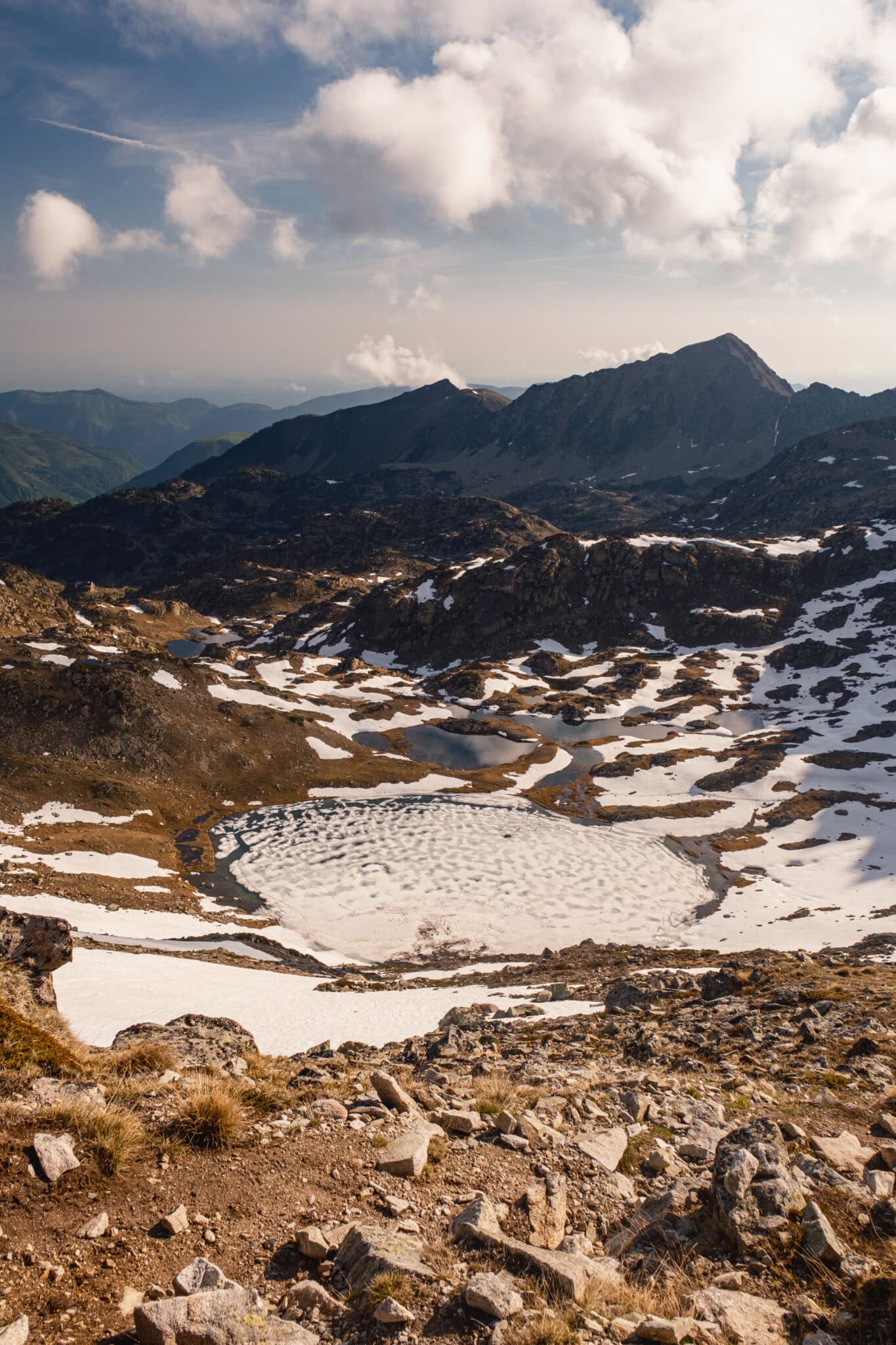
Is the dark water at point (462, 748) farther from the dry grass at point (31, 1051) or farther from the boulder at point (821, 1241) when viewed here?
the boulder at point (821, 1241)

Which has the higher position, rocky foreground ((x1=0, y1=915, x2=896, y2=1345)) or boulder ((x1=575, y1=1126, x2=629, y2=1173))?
rocky foreground ((x1=0, y1=915, x2=896, y2=1345))

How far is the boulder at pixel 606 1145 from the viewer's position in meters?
11.7

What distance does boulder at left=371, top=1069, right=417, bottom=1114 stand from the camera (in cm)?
1268

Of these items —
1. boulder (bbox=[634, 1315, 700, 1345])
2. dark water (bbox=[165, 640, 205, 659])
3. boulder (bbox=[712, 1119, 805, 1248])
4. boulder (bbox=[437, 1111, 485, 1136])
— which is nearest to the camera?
boulder (bbox=[634, 1315, 700, 1345])

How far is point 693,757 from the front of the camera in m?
112

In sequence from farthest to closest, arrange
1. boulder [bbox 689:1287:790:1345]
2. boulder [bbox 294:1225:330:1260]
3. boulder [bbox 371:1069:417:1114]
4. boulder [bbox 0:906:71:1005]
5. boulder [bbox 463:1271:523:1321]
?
1. boulder [bbox 0:906:71:1005]
2. boulder [bbox 371:1069:417:1114]
3. boulder [bbox 294:1225:330:1260]
4. boulder [bbox 689:1287:790:1345]
5. boulder [bbox 463:1271:523:1321]

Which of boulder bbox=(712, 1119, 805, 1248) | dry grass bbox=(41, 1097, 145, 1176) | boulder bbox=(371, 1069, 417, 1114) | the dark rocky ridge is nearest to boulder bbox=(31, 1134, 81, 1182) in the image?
dry grass bbox=(41, 1097, 145, 1176)

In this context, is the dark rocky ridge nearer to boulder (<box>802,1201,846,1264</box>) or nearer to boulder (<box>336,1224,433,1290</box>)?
boulder (<box>802,1201,846,1264</box>)

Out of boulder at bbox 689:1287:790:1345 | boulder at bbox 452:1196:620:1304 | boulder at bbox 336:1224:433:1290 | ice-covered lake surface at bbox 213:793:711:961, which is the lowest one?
ice-covered lake surface at bbox 213:793:711:961

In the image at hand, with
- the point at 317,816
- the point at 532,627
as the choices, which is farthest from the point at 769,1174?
the point at 532,627

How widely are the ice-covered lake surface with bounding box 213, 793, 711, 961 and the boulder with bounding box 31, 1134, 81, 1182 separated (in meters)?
49.4

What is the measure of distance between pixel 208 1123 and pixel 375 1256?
147 inches

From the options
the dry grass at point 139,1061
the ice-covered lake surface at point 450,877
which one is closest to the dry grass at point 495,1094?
the dry grass at point 139,1061

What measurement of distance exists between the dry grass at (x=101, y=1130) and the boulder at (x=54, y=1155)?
0.97ft
